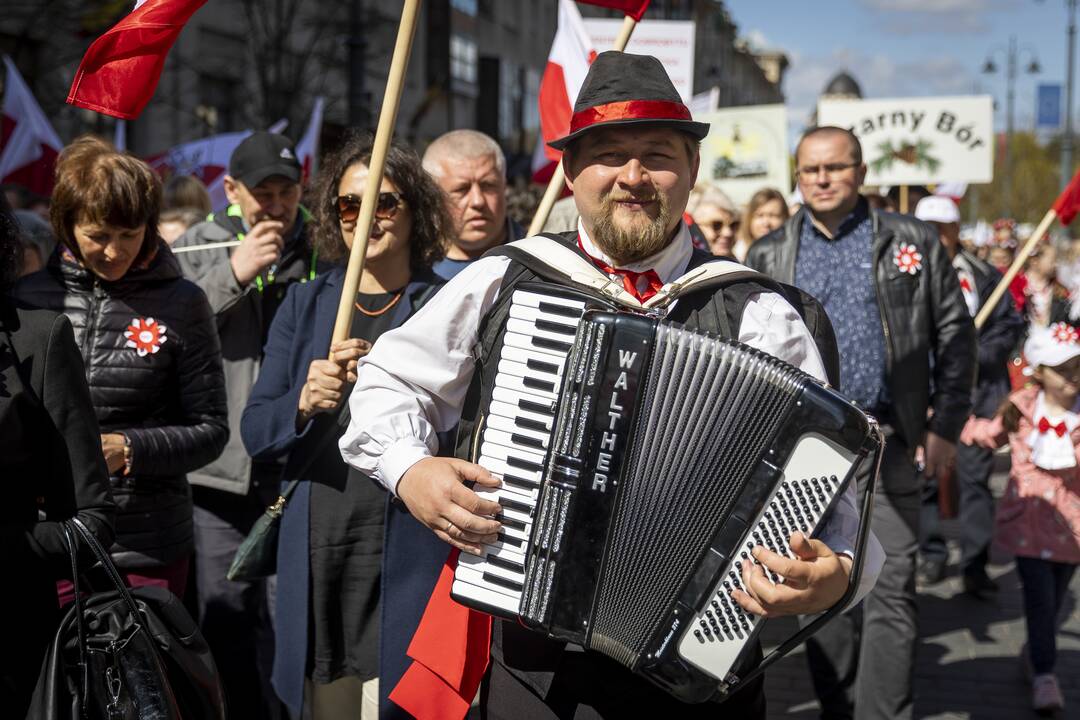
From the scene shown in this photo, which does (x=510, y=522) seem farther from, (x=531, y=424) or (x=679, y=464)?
(x=679, y=464)

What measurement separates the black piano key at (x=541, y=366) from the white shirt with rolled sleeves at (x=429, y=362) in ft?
1.01

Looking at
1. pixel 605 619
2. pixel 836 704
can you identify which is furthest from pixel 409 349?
pixel 836 704

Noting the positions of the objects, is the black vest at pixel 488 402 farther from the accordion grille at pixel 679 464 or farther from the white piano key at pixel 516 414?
the accordion grille at pixel 679 464

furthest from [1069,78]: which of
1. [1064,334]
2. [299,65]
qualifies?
[1064,334]

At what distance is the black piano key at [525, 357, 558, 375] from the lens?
7.93 ft

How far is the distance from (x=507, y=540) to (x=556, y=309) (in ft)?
1.54

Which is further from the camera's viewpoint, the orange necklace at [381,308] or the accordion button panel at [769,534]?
the orange necklace at [381,308]

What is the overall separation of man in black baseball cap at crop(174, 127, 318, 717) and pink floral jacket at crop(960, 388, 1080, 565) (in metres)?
3.30

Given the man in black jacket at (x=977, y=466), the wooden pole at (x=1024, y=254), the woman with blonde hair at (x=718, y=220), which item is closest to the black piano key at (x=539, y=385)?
the wooden pole at (x=1024, y=254)

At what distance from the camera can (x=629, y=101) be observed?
8.51ft

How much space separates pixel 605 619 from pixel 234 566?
5.57ft

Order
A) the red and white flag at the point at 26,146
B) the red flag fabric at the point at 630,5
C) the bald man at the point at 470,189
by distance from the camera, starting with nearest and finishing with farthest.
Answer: the red flag fabric at the point at 630,5 → the bald man at the point at 470,189 → the red and white flag at the point at 26,146

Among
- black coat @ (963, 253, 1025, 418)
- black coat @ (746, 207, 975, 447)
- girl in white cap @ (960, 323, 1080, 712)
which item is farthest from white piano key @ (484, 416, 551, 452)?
black coat @ (963, 253, 1025, 418)

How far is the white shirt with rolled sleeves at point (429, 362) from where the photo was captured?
262 cm
